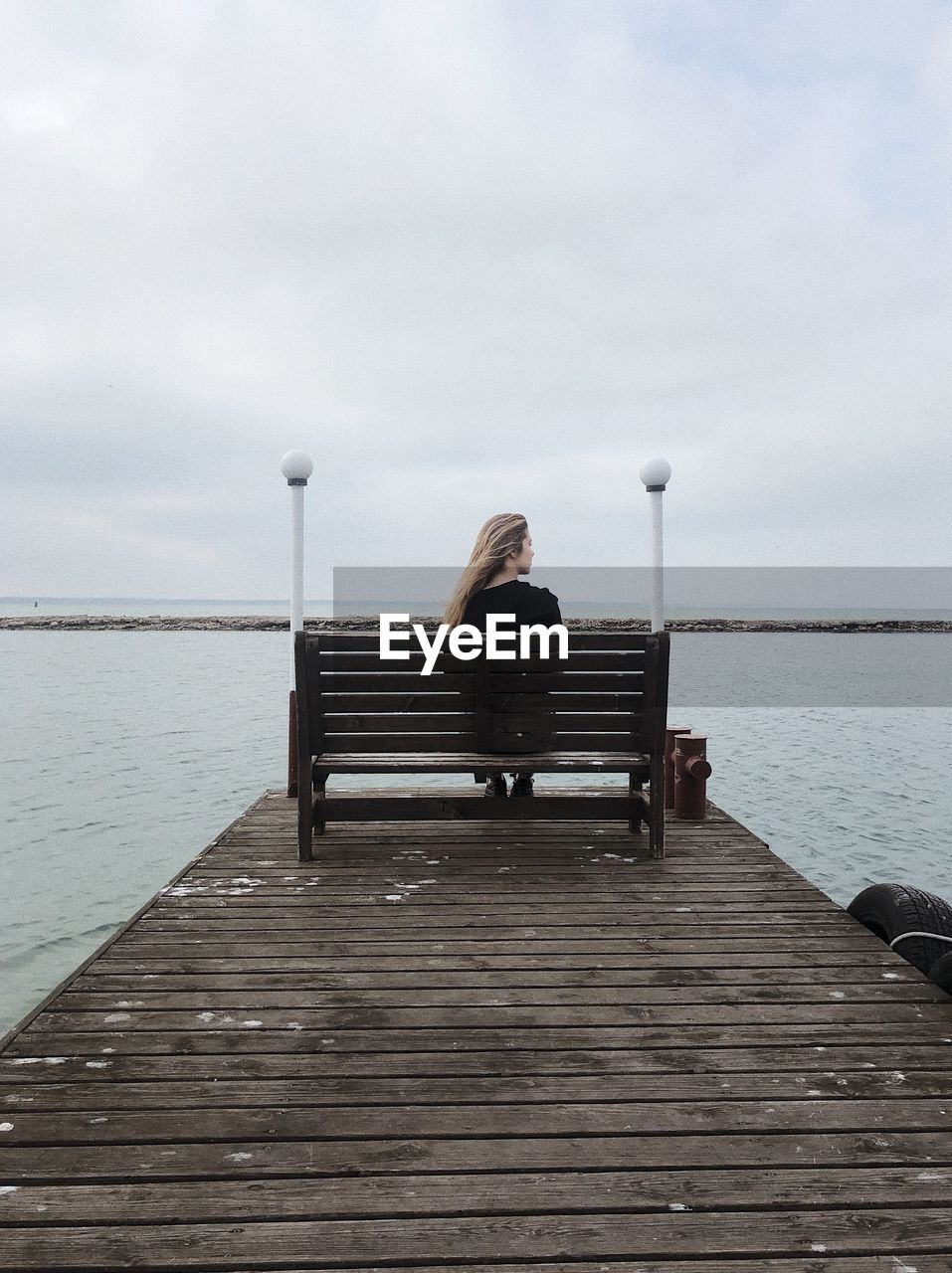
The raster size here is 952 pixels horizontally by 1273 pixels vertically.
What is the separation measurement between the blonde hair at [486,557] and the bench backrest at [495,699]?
47 centimetres

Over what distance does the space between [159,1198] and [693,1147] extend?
1230mm

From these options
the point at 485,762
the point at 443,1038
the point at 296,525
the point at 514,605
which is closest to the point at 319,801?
the point at 485,762

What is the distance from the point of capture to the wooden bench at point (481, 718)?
177 inches

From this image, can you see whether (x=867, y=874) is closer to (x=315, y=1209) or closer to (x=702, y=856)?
(x=702, y=856)

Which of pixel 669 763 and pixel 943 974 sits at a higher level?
pixel 669 763

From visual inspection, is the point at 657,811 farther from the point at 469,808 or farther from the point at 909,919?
the point at 909,919

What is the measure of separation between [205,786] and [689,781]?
6386 millimetres

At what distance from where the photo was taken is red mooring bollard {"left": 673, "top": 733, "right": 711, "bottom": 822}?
213 inches

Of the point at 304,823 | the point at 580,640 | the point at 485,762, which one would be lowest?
the point at 304,823

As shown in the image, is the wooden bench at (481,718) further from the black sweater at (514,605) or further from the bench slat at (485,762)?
the black sweater at (514,605)

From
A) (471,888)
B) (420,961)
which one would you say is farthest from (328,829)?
(420,961)

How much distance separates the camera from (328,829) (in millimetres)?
5191

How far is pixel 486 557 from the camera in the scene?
501 centimetres

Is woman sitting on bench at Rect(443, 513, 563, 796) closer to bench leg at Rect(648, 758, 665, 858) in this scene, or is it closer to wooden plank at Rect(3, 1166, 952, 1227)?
bench leg at Rect(648, 758, 665, 858)
